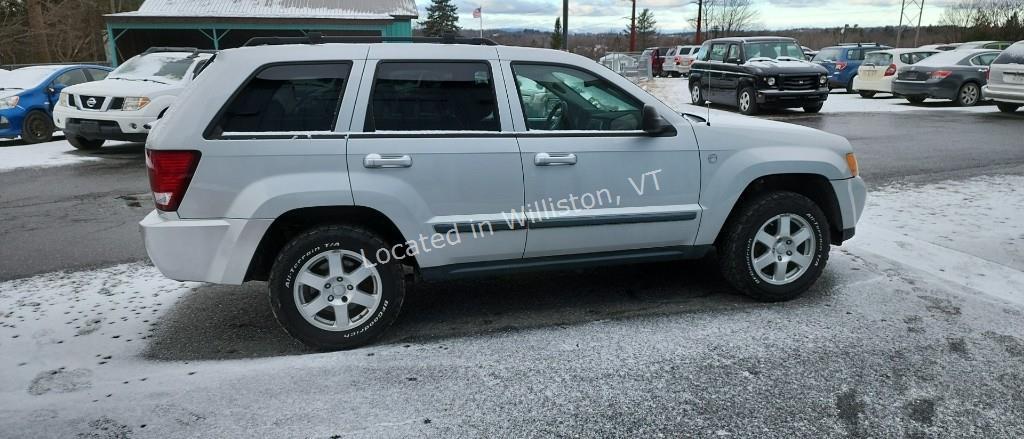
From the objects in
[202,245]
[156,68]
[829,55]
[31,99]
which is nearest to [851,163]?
[202,245]

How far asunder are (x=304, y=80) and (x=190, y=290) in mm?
2018

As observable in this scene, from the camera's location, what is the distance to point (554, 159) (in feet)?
12.8

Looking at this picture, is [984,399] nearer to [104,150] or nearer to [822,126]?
[822,126]

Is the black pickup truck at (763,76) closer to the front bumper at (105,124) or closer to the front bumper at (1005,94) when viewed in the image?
the front bumper at (1005,94)

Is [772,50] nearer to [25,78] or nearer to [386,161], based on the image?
[386,161]

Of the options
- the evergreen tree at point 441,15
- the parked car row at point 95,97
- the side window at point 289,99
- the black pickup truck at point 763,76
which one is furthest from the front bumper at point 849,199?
the evergreen tree at point 441,15

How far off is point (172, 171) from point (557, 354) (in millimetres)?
2195

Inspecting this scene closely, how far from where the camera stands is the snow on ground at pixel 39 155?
423 inches

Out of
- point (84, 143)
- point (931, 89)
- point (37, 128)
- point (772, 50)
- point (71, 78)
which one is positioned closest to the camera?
point (84, 143)

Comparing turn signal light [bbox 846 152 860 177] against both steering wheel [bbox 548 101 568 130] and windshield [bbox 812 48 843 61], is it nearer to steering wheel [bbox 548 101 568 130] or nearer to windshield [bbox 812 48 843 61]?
steering wheel [bbox 548 101 568 130]

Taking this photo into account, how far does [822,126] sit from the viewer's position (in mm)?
14445

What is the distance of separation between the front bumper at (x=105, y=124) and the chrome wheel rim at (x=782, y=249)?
378 inches

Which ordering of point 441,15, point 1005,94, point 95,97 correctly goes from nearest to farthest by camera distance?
point 95,97 < point 1005,94 < point 441,15

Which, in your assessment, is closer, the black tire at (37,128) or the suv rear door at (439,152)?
the suv rear door at (439,152)
